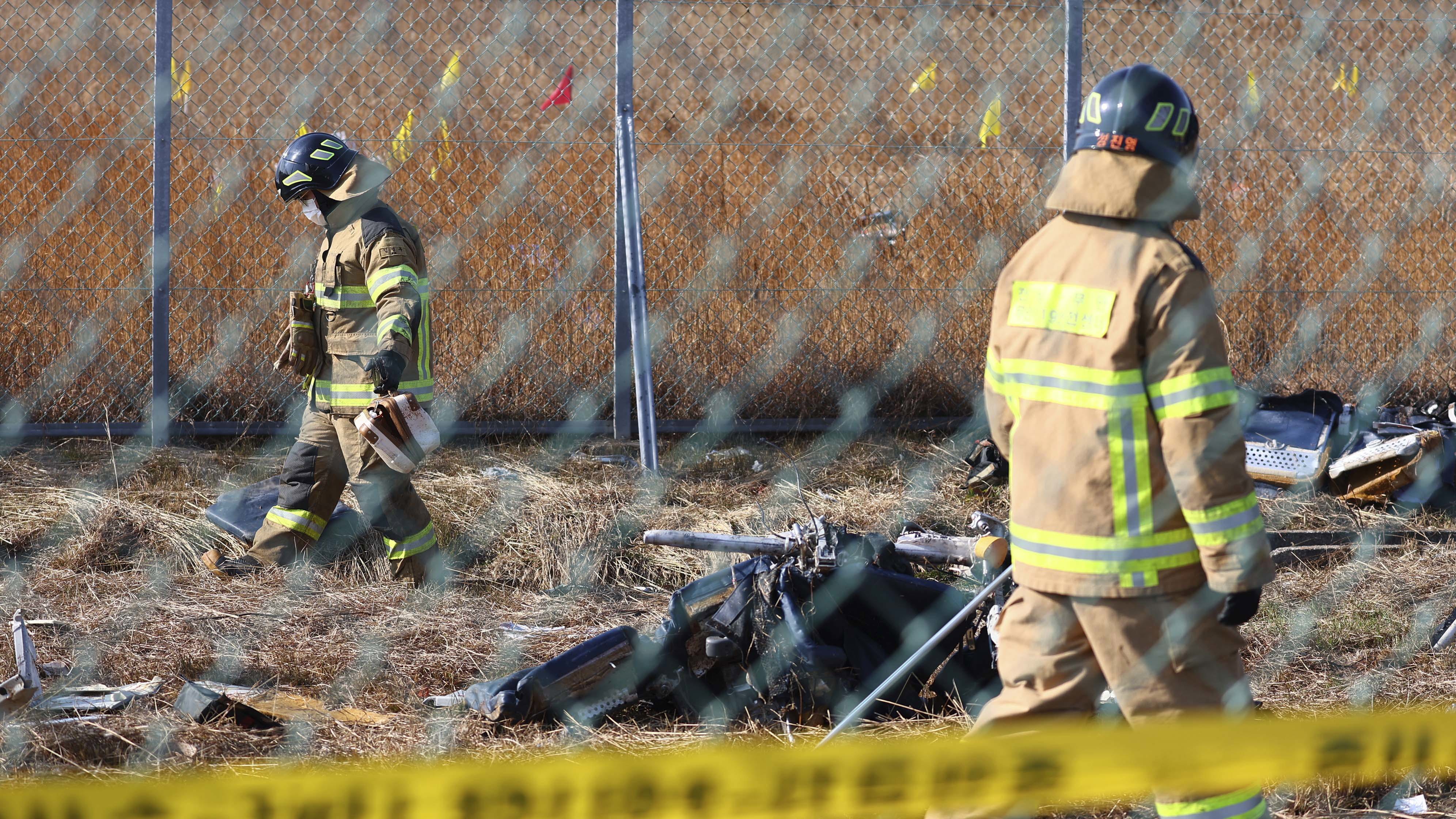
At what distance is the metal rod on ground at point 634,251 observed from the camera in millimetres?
5418

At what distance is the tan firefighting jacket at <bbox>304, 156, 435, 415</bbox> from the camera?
14.3 feet

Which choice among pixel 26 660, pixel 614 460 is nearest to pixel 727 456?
pixel 614 460

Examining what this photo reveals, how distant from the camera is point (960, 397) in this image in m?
6.29

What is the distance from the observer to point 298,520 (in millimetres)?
4664

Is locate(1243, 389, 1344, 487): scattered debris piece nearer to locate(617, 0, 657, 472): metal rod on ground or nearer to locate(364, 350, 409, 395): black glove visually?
locate(617, 0, 657, 472): metal rod on ground

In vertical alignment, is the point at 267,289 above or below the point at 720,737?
above

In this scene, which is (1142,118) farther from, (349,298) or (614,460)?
(614,460)

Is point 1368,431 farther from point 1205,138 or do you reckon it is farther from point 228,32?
point 228,32

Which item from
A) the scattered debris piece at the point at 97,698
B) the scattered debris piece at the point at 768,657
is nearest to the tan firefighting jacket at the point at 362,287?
the scattered debris piece at the point at 97,698

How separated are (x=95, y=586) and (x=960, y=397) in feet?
13.3

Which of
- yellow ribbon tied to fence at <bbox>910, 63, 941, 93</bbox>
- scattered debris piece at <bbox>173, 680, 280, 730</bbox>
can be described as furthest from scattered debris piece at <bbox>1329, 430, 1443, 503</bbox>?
scattered debris piece at <bbox>173, 680, 280, 730</bbox>

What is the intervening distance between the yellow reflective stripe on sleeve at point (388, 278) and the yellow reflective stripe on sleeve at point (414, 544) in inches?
35.5

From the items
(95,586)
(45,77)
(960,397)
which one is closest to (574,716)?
(95,586)

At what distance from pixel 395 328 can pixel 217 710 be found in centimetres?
149
